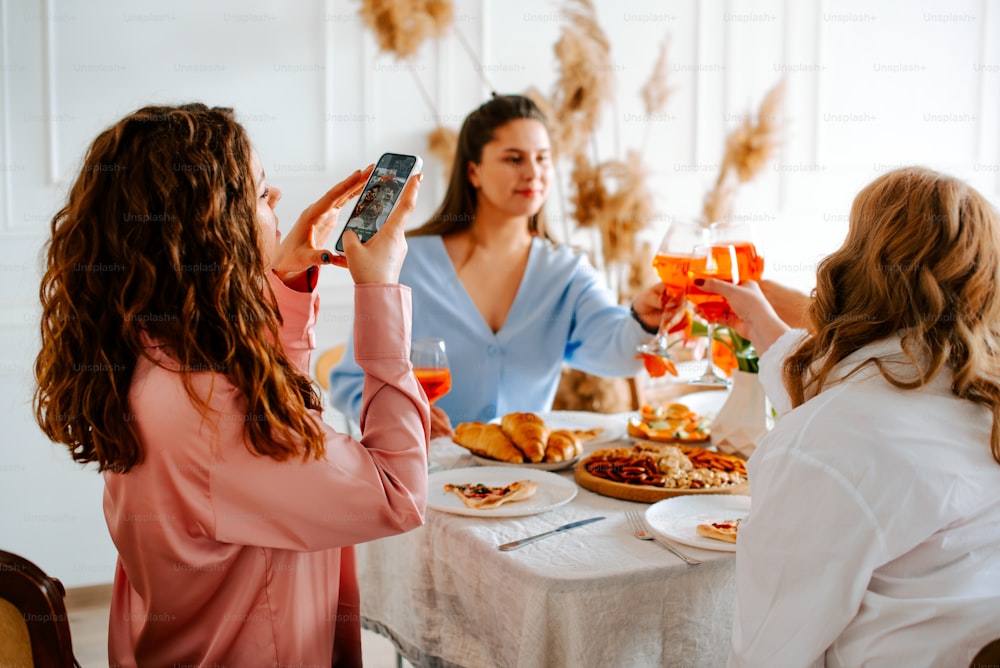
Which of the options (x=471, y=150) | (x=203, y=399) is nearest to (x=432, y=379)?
(x=203, y=399)

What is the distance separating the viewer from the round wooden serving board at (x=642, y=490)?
5.18 ft

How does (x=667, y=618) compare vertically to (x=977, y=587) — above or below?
below

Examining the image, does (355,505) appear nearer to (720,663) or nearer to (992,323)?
(720,663)

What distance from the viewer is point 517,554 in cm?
135

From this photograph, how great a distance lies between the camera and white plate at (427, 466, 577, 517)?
149 centimetres

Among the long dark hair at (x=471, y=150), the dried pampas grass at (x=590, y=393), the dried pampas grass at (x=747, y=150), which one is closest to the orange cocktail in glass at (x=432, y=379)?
the long dark hair at (x=471, y=150)

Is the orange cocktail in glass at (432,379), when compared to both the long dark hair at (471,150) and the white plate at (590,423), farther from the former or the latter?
the long dark hair at (471,150)

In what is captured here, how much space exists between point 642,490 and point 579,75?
267cm

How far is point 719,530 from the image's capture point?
4.53 ft

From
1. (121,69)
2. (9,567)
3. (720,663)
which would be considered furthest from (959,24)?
(9,567)

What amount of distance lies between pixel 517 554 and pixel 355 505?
1.04 ft

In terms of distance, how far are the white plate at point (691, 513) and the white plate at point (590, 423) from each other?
1.47ft

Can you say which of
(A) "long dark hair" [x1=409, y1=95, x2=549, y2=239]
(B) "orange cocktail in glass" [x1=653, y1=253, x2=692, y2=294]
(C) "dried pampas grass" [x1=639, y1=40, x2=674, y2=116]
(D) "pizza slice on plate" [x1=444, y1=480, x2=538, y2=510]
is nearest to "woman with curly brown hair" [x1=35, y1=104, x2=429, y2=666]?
(D) "pizza slice on plate" [x1=444, y1=480, x2=538, y2=510]

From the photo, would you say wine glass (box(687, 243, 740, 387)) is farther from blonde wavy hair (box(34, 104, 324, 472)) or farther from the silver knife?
blonde wavy hair (box(34, 104, 324, 472))
